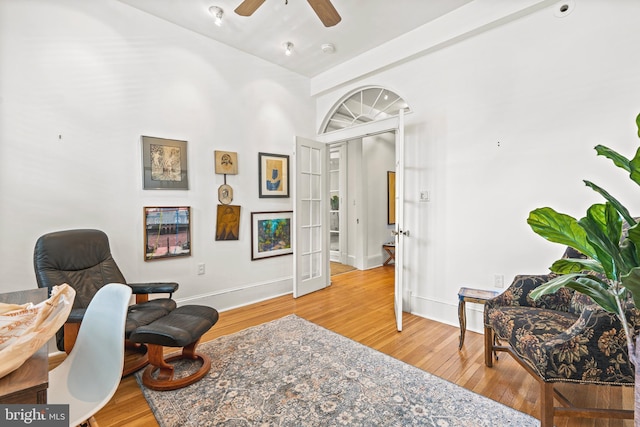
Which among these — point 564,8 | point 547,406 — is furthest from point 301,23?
point 547,406

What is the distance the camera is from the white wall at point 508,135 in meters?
2.22

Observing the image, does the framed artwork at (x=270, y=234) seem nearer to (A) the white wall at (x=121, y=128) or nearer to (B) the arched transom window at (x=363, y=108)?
(A) the white wall at (x=121, y=128)

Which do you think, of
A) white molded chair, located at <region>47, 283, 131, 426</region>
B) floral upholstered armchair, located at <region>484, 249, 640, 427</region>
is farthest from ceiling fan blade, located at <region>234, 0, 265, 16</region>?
floral upholstered armchair, located at <region>484, 249, 640, 427</region>

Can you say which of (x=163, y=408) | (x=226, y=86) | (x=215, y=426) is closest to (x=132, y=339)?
(x=163, y=408)

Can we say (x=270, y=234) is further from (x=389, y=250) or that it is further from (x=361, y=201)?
(x=389, y=250)

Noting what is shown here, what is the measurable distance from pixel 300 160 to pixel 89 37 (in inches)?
95.8

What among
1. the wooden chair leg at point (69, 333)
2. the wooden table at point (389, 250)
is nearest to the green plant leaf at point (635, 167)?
the wooden chair leg at point (69, 333)

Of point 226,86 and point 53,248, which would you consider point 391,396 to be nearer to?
point 53,248

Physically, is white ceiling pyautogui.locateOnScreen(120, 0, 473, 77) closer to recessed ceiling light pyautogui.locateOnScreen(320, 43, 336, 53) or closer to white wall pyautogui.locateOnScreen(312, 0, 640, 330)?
recessed ceiling light pyautogui.locateOnScreen(320, 43, 336, 53)

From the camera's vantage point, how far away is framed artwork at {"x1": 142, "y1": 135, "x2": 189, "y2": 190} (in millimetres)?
2918

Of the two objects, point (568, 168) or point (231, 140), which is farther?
point (231, 140)

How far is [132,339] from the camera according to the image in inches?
74.5

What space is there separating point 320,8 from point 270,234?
269cm

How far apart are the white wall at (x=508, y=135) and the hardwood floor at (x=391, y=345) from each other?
489 millimetres
